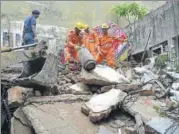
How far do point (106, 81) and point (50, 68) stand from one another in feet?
3.08

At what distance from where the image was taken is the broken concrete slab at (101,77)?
19.7 feet

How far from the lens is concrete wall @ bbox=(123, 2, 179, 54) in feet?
35.4

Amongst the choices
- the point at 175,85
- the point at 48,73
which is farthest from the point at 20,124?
the point at 175,85

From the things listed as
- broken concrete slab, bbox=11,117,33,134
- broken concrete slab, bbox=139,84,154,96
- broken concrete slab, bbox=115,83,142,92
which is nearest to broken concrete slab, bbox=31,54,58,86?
broken concrete slab, bbox=11,117,33,134

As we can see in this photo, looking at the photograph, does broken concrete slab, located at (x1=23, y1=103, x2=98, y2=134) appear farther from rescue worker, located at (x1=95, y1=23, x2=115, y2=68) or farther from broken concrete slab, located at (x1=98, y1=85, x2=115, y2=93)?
rescue worker, located at (x1=95, y1=23, x2=115, y2=68)

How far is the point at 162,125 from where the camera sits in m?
4.46

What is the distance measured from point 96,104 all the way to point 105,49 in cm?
280

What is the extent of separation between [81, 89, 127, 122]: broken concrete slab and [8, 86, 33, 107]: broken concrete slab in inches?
41.5

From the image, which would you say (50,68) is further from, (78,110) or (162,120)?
(162,120)

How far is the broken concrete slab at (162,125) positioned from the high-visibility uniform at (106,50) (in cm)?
296

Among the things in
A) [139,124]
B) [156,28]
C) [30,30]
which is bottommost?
[139,124]

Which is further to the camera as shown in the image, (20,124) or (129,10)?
(129,10)

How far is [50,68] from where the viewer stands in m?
5.86

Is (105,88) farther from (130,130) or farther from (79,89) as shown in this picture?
(130,130)
